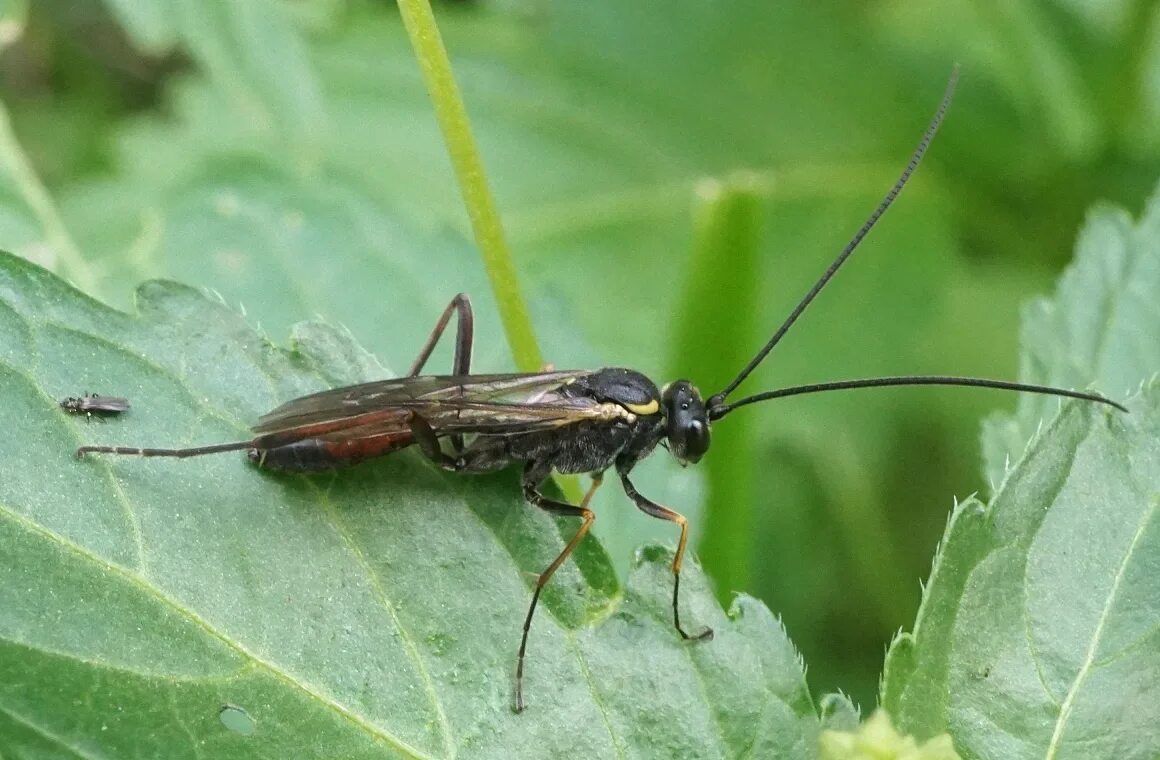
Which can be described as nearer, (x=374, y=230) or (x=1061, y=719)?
(x=1061, y=719)

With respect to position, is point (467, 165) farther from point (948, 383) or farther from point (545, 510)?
point (948, 383)

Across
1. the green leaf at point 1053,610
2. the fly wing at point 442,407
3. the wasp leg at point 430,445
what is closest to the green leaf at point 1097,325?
the green leaf at point 1053,610

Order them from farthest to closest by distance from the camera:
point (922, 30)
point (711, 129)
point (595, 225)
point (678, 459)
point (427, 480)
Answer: point (922, 30)
point (711, 129)
point (595, 225)
point (678, 459)
point (427, 480)

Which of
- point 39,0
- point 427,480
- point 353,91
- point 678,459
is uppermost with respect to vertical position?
point 39,0

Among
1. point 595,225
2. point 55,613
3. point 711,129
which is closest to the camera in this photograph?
point 55,613

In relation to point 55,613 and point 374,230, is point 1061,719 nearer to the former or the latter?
point 55,613

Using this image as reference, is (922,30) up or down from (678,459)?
up

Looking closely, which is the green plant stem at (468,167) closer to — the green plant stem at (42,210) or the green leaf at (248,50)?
the green plant stem at (42,210)

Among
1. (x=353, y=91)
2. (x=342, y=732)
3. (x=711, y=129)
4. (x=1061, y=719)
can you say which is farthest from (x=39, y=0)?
(x=1061, y=719)
